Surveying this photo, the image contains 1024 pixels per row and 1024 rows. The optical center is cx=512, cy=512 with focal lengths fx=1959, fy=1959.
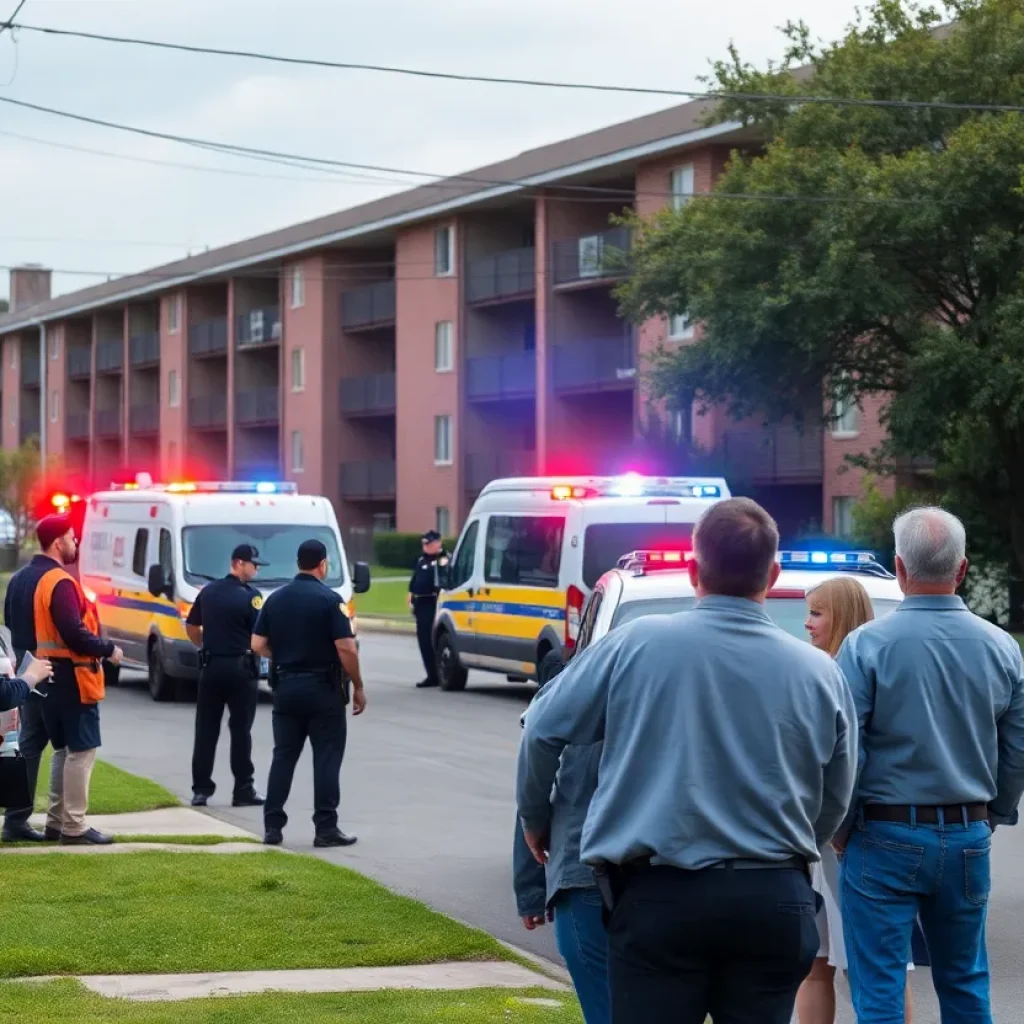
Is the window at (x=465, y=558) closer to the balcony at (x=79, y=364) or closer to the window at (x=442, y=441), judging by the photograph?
the window at (x=442, y=441)

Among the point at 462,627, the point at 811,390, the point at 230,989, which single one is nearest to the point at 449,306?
the point at 811,390

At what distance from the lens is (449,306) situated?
5700 cm

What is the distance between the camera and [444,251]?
57281 mm

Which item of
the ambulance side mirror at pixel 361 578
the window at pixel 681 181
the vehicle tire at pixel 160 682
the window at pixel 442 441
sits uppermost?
the window at pixel 681 181

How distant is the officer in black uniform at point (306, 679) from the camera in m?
11.7

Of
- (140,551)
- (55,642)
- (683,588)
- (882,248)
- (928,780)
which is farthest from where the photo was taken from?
(882,248)

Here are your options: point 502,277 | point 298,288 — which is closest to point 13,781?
point 502,277

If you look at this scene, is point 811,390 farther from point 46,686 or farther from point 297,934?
point 297,934

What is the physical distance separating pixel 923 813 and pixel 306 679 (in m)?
6.60

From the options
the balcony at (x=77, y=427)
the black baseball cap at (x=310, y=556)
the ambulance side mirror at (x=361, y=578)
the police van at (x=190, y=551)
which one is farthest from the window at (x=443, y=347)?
the black baseball cap at (x=310, y=556)

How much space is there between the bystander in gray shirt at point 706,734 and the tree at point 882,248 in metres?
26.1

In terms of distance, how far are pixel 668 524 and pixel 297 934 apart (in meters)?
11.9

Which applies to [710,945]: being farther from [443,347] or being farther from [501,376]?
[443,347]

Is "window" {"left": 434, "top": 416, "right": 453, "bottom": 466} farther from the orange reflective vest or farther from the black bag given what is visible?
the black bag
